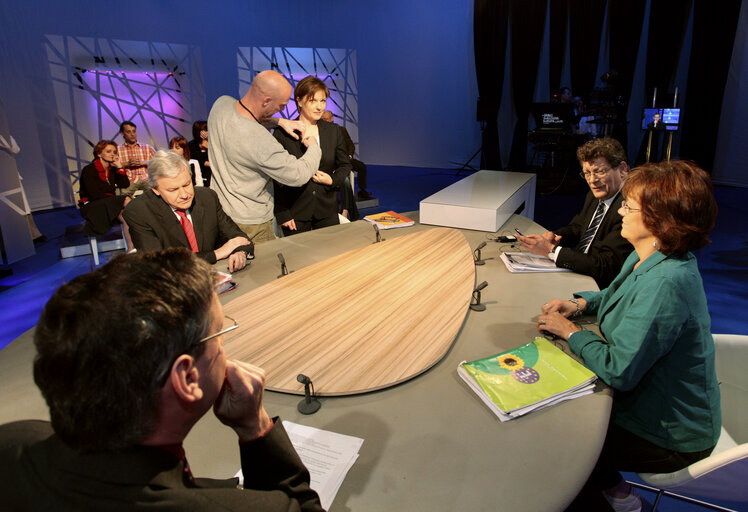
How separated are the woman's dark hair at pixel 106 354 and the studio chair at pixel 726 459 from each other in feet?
4.60

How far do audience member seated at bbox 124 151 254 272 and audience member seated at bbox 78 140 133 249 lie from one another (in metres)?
2.52

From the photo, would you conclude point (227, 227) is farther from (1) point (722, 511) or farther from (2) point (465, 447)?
(1) point (722, 511)

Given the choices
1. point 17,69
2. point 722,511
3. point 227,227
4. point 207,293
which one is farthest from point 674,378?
point 17,69

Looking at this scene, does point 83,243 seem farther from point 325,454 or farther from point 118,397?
point 118,397

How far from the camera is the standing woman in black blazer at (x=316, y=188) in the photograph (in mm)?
2850

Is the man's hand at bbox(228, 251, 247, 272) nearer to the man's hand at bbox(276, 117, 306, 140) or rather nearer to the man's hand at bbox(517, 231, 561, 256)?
the man's hand at bbox(276, 117, 306, 140)

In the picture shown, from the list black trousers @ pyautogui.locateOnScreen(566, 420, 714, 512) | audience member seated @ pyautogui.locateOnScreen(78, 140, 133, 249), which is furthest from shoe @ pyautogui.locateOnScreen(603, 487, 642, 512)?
audience member seated @ pyautogui.locateOnScreen(78, 140, 133, 249)

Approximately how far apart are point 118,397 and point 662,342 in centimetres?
133

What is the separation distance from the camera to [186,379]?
0.70m

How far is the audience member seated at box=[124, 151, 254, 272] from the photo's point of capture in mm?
2205

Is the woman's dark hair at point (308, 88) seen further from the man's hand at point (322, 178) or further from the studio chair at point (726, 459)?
the studio chair at point (726, 459)

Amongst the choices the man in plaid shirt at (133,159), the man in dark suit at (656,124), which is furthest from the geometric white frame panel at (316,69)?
the man in dark suit at (656,124)

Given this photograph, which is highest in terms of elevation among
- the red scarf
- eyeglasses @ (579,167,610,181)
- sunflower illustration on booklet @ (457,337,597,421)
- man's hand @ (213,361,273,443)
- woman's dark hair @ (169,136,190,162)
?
woman's dark hair @ (169,136,190,162)

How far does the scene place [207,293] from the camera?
0.73m
